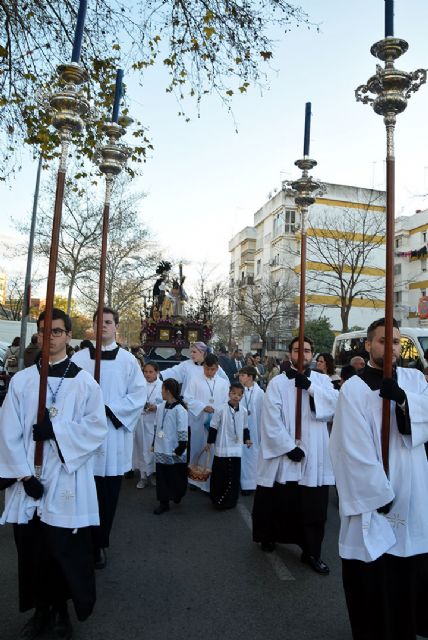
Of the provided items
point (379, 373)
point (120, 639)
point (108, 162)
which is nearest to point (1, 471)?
point (120, 639)

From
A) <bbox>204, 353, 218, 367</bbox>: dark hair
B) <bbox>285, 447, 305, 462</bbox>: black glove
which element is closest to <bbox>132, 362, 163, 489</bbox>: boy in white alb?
<bbox>204, 353, 218, 367</bbox>: dark hair

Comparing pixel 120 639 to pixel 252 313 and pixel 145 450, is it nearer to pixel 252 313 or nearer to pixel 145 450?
pixel 145 450

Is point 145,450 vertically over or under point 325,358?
under

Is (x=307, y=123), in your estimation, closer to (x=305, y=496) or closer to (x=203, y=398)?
(x=305, y=496)

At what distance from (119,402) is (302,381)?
1.67 metres

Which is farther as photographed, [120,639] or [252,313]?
[252,313]

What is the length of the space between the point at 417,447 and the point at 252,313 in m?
35.7

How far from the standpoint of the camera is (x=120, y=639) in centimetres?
338

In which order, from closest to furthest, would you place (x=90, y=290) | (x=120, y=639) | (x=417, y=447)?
(x=417, y=447), (x=120, y=639), (x=90, y=290)

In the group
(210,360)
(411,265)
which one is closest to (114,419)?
(210,360)

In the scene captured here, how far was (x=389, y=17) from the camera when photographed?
11.0 feet

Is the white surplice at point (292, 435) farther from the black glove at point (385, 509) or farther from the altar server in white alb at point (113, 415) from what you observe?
the black glove at point (385, 509)

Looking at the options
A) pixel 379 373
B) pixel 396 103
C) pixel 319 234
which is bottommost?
pixel 379 373

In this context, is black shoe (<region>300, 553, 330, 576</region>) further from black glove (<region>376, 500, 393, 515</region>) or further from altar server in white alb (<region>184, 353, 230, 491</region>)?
altar server in white alb (<region>184, 353, 230, 491</region>)
